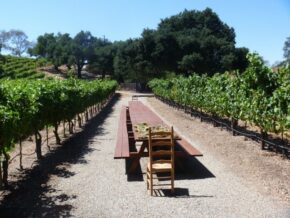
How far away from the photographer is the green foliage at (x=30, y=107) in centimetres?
819

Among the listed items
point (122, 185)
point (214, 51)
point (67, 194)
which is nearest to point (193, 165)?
point (122, 185)

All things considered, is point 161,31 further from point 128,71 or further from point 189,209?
point 189,209

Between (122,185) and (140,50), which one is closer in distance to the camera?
(122,185)

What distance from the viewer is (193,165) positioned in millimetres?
10383

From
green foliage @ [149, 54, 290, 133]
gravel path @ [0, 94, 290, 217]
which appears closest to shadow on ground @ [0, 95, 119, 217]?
gravel path @ [0, 94, 290, 217]

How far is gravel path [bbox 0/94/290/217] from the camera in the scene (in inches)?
267

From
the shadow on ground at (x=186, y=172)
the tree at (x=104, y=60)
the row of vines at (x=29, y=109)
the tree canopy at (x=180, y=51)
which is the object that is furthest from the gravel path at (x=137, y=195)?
the tree at (x=104, y=60)

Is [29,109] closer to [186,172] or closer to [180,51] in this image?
[186,172]

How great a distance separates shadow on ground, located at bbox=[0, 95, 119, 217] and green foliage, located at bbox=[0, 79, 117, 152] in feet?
2.89

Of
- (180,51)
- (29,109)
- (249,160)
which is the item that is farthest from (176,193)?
(180,51)

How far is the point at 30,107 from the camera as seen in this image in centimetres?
1036

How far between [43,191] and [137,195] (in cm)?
183

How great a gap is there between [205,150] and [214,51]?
46957mm

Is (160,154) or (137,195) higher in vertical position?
(160,154)
